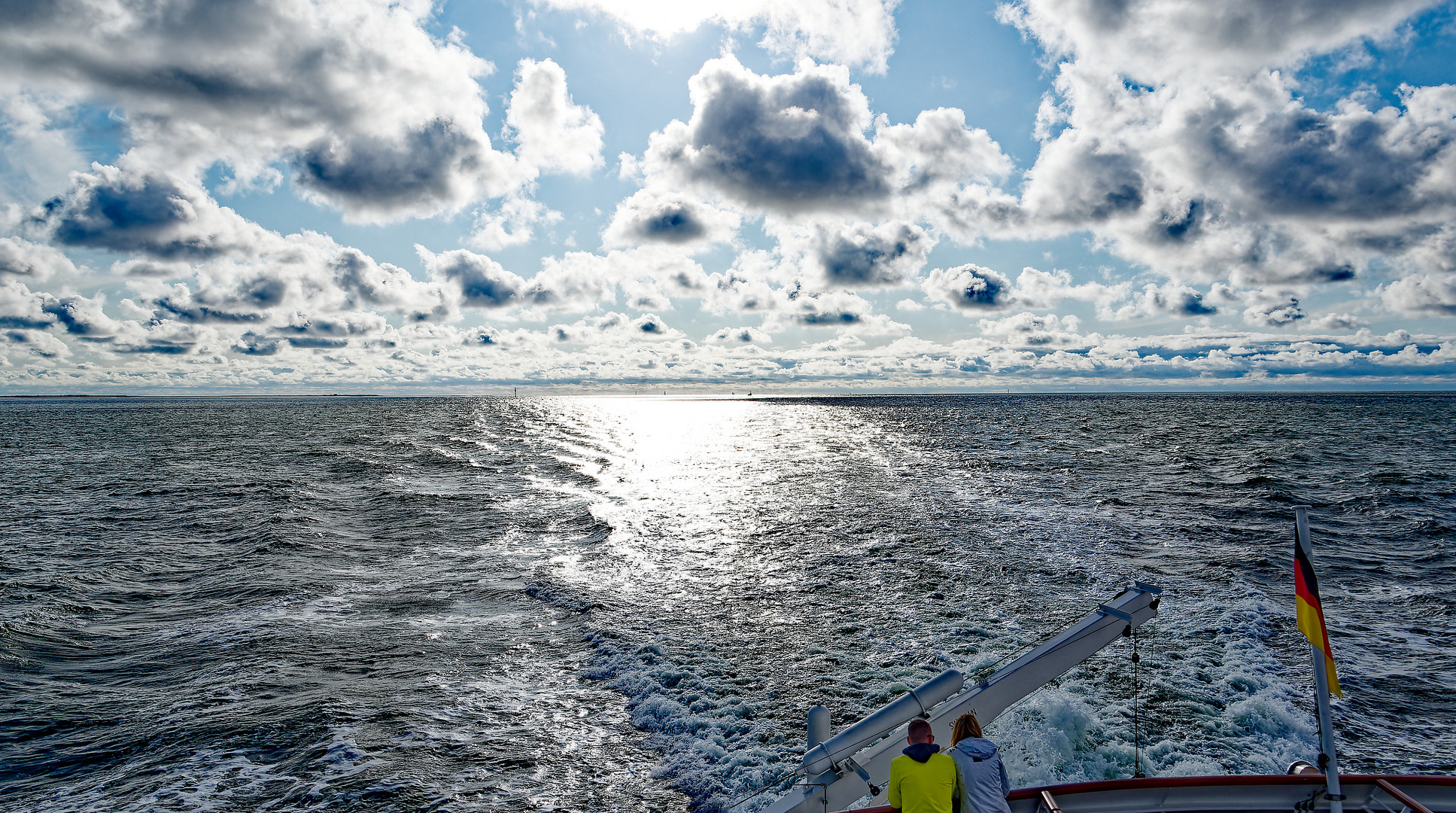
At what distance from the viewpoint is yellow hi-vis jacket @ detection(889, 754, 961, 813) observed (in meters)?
7.25

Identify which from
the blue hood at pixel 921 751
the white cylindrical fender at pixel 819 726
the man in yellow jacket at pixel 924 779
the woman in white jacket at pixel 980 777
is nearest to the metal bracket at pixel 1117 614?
the woman in white jacket at pixel 980 777

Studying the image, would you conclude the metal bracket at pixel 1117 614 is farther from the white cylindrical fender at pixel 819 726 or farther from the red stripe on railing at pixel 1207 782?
the white cylindrical fender at pixel 819 726

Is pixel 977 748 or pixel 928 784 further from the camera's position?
pixel 977 748

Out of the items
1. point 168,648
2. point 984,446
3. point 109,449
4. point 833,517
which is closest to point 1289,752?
point 833,517

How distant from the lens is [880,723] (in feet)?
26.8

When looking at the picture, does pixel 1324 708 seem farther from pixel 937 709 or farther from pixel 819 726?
pixel 819 726

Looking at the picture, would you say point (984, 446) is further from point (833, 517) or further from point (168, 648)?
point (168, 648)

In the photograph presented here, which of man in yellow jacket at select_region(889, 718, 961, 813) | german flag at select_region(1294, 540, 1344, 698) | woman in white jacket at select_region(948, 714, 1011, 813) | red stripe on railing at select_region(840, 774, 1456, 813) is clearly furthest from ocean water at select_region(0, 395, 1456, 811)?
german flag at select_region(1294, 540, 1344, 698)

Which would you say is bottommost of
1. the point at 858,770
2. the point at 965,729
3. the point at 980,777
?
the point at 858,770

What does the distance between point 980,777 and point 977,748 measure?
29cm

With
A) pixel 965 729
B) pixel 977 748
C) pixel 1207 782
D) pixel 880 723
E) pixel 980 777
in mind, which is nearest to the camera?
pixel 980 777

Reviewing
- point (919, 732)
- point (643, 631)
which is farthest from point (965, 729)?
point (643, 631)

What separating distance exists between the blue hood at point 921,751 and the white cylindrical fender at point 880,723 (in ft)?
1.88

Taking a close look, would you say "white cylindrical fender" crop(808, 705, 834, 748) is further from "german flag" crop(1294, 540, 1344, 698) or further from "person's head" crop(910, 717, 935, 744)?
"german flag" crop(1294, 540, 1344, 698)
